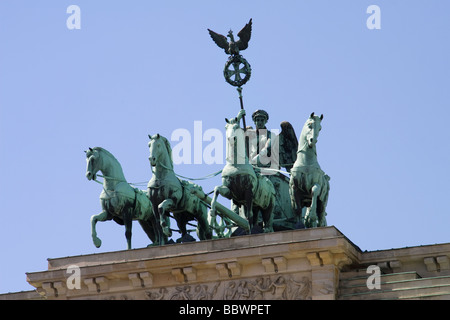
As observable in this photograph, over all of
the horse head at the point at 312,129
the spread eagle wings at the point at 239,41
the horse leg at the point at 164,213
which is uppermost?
the spread eagle wings at the point at 239,41

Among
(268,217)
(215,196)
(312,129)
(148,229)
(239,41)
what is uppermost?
(239,41)

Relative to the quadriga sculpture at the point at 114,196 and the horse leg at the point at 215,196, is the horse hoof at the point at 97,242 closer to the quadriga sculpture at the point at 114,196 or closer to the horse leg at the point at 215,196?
the quadriga sculpture at the point at 114,196

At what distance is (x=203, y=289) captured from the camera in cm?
3975

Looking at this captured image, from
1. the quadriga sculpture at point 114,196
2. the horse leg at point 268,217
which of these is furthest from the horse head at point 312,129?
the quadriga sculpture at point 114,196

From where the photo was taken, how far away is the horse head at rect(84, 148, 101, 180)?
42438 mm

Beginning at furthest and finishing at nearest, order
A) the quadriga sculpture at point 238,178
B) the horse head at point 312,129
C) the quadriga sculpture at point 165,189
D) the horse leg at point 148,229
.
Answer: the horse leg at point 148,229
the quadriga sculpture at point 165,189
the quadriga sculpture at point 238,178
the horse head at point 312,129

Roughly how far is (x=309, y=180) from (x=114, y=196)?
A: 4.94 meters

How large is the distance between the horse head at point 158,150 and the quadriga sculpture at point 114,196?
1.12 metres

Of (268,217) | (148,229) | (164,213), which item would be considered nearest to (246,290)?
(268,217)

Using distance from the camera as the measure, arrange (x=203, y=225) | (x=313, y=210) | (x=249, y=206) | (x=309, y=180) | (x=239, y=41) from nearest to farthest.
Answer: (x=313, y=210)
(x=309, y=180)
(x=249, y=206)
(x=203, y=225)
(x=239, y=41)

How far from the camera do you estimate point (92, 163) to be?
42.5 meters

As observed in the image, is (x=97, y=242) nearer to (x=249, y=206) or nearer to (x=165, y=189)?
(x=165, y=189)

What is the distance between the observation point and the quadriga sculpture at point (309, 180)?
40375 mm

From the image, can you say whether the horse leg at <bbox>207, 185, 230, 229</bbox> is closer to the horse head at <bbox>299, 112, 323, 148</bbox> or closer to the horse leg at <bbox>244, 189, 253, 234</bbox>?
the horse leg at <bbox>244, 189, 253, 234</bbox>
